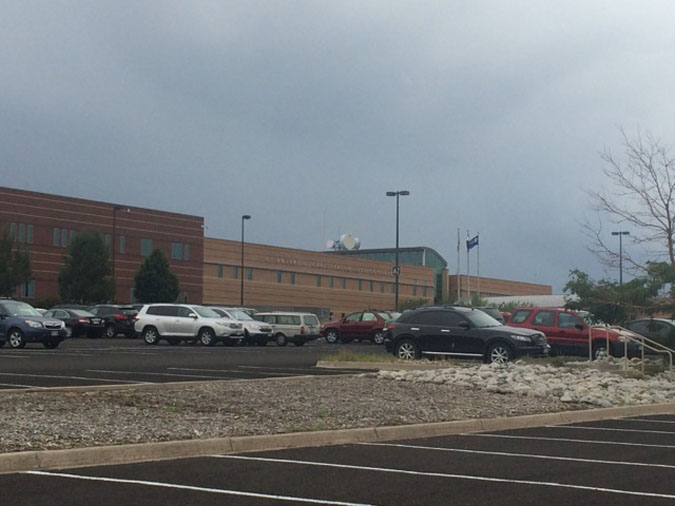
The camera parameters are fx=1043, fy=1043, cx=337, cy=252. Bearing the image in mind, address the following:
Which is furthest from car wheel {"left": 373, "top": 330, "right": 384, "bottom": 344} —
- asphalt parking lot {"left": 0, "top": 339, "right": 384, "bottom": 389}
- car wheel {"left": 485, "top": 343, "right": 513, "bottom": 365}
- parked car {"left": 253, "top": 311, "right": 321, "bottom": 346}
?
car wheel {"left": 485, "top": 343, "right": 513, "bottom": 365}

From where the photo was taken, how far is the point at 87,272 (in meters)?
64.4

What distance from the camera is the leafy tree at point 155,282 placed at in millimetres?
69438

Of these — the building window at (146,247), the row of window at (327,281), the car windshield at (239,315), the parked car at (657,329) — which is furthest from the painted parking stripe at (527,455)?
the row of window at (327,281)

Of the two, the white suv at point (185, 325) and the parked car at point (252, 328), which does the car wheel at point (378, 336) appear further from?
the white suv at point (185, 325)

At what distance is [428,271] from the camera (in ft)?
354

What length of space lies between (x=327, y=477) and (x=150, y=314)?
32280mm

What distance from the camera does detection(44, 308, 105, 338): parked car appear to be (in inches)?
1820

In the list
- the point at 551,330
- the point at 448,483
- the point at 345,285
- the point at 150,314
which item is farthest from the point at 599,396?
the point at 345,285

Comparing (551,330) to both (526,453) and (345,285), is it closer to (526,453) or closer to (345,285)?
(526,453)

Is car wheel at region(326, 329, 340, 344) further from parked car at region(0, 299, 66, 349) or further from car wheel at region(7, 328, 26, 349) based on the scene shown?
car wheel at region(7, 328, 26, 349)

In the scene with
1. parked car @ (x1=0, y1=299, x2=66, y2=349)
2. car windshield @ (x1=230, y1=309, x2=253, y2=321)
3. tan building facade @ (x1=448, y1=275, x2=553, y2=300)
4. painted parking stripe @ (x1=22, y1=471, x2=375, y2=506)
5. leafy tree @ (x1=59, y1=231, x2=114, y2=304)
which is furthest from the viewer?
tan building facade @ (x1=448, y1=275, x2=553, y2=300)

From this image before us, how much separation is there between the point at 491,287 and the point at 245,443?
106 m

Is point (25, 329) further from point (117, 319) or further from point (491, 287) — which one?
point (491, 287)

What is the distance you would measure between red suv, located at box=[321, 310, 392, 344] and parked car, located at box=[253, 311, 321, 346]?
2.37 meters
